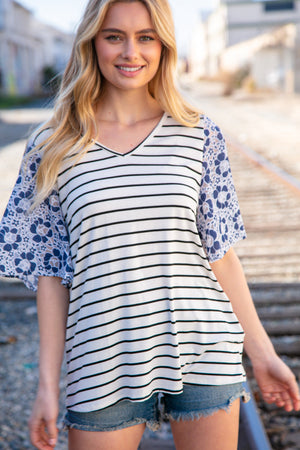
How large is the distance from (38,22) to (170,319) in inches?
2413

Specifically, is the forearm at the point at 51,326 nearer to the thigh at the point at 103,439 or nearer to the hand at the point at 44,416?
the hand at the point at 44,416

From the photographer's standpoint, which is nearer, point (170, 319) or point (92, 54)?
point (170, 319)

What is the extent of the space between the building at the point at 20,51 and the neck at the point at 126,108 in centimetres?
4059

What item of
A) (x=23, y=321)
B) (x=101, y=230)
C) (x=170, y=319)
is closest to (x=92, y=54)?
(x=101, y=230)

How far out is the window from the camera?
57.6 m

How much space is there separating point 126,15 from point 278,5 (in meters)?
62.1

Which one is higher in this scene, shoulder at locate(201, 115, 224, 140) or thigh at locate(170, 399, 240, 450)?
shoulder at locate(201, 115, 224, 140)

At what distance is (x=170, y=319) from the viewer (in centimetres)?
172

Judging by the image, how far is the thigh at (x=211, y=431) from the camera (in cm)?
172

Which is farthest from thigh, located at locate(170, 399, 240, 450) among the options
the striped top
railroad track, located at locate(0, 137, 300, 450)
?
railroad track, located at locate(0, 137, 300, 450)

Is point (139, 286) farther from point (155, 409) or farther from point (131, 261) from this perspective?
point (155, 409)

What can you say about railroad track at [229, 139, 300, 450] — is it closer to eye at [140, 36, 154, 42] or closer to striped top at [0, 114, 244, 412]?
striped top at [0, 114, 244, 412]

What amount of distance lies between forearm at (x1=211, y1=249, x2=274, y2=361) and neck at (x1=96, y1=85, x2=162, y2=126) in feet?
1.85

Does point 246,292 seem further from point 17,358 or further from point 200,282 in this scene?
Result: point 17,358
